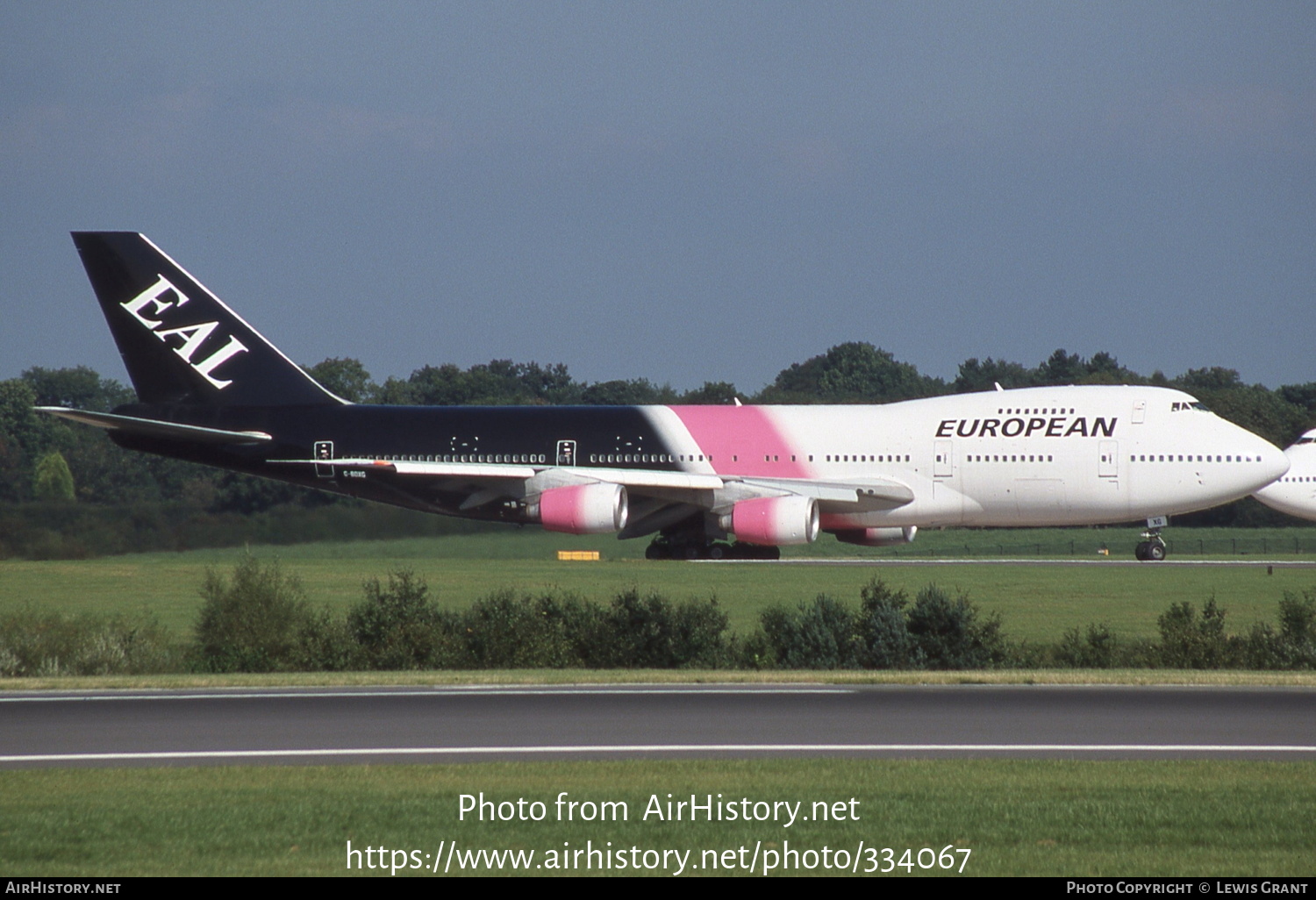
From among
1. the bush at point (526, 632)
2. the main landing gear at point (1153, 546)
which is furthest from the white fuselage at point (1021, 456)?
the bush at point (526, 632)

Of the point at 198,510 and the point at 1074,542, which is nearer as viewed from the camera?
the point at 198,510

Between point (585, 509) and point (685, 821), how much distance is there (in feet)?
83.8

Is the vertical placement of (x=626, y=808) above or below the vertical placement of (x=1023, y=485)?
below

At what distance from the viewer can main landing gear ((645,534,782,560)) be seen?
37.6 m

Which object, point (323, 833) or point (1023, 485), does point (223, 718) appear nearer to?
point (323, 833)

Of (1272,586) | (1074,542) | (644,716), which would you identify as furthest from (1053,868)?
(1074,542)

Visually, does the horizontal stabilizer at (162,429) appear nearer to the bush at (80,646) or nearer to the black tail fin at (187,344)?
the black tail fin at (187,344)

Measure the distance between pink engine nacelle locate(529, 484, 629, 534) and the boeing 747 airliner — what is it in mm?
53

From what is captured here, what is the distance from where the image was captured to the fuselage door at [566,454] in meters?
37.5

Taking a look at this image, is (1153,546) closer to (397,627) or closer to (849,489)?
(849,489)

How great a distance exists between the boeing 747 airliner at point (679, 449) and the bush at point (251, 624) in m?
11.4

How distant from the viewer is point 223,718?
14.1 metres

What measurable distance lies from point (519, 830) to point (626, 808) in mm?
790

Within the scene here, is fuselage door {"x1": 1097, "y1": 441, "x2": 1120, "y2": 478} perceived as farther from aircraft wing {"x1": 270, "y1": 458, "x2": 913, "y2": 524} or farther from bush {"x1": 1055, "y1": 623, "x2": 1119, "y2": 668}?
bush {"x1": 1055, "y1": 623, "x2": 1119, "y2": 668}
